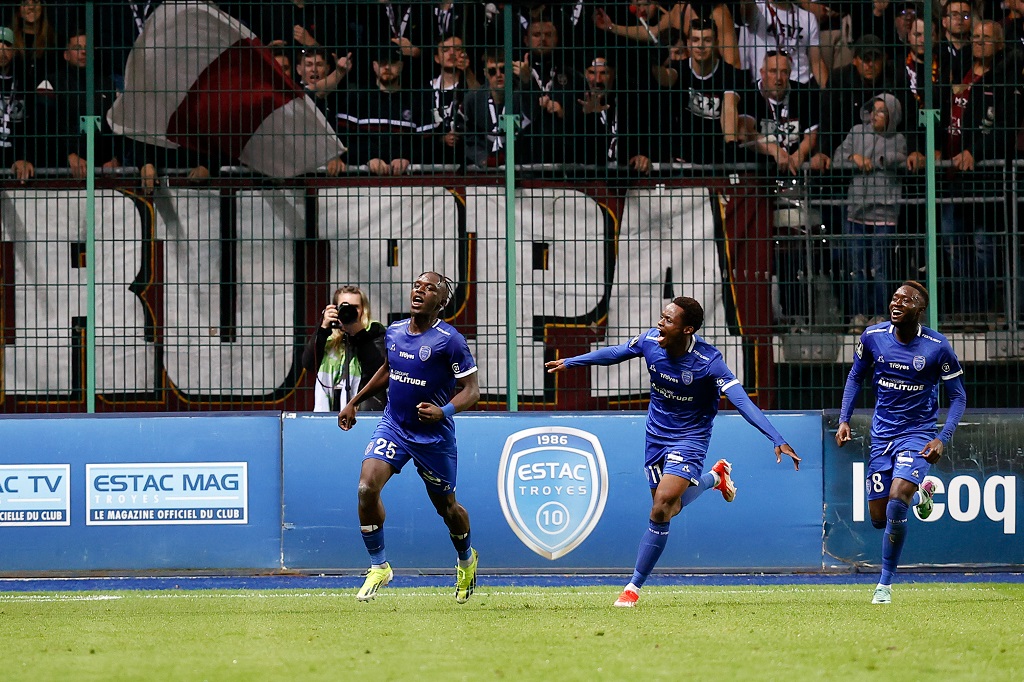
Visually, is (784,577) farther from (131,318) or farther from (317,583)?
(131,318)

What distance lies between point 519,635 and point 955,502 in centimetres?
510

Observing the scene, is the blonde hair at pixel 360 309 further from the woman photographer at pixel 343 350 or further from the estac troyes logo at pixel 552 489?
the estac troyes logo at pixel 552 489

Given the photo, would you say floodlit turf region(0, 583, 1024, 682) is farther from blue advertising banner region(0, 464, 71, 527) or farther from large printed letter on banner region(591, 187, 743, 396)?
large printed letter on banner region(591, 187, 743, 396)

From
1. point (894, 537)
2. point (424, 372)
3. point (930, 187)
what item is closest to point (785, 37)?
point (930, 187)

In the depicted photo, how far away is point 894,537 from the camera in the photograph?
9.91 meters

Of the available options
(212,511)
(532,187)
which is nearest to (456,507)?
(212,511)

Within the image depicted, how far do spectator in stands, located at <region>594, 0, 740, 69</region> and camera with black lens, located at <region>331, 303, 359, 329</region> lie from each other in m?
3.25

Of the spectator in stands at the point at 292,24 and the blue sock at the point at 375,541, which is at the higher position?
the spectator in stands at the point at 292,24

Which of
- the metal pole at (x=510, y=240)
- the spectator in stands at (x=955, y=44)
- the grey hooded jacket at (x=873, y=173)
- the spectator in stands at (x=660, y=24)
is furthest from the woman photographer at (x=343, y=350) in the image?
the spectator in stands at (x=955, y=44)

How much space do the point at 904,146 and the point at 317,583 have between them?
6137mm

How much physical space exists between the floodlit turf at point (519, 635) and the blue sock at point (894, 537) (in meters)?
0.25

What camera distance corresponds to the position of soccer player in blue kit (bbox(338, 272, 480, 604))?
31.1 ft

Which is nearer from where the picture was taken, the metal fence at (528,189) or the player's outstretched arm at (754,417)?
the player's outstretched arm at (754,417)

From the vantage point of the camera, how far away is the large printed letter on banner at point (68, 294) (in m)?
12.5
